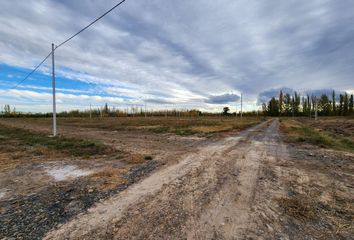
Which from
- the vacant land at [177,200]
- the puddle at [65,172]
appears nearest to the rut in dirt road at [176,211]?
the vacant land at [177,200]

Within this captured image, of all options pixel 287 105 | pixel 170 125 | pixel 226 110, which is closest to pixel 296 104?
pixel 287 105

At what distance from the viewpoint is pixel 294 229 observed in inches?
102

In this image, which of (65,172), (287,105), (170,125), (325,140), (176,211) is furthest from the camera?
(287,105)

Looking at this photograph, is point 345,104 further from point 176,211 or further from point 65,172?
point 65,172

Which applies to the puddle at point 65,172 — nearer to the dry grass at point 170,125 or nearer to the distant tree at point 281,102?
the dry grass at point 170,125

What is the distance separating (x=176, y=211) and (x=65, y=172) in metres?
3.81

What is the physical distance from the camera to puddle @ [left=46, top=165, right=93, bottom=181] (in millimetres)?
4950

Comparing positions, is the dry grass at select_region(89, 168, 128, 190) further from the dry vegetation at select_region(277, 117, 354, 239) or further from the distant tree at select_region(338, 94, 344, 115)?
the distant tree at select_region(338, 94, 344, 115)

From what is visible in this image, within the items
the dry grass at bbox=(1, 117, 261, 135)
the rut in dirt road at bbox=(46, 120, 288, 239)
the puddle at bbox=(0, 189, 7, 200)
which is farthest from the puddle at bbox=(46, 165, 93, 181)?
the dry grass at bbox=(1, 117, 261, 135)

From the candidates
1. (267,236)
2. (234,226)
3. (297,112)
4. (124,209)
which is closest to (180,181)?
(124,209)

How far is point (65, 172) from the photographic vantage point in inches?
210

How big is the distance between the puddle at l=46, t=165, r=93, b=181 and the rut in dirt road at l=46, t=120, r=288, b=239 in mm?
1921

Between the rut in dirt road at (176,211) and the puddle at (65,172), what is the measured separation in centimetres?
192

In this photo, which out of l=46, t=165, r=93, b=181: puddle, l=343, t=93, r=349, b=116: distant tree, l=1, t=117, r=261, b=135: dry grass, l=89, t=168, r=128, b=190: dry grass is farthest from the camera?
l=343, t=93, r=349, b=116: distant tree
